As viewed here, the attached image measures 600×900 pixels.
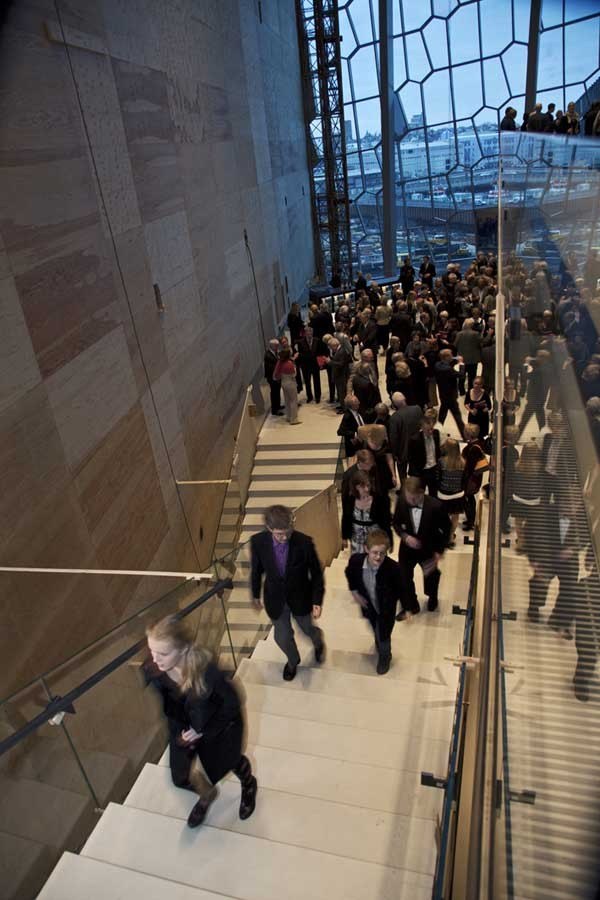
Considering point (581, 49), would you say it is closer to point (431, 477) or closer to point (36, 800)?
point (431, 477)

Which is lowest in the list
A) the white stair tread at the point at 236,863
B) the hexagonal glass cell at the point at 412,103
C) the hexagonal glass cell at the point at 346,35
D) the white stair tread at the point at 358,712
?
the white stair tread at the point at 358,712

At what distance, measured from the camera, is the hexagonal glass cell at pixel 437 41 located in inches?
802

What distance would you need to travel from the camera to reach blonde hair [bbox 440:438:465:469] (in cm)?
571

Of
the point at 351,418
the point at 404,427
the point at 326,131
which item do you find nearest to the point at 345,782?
the point at 404,427

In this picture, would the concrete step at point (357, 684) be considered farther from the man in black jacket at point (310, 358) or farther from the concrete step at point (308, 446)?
the man in black jacket at point (310, 358)

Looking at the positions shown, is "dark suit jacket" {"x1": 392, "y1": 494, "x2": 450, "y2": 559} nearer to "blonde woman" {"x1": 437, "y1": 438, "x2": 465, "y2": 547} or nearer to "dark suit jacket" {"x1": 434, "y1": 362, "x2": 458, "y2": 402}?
"blonde woman" {"x1": 437, "y1": 438, "x2": 465, "y2": 547}

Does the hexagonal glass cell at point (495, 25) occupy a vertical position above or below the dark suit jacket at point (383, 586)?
above

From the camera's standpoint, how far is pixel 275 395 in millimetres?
11070

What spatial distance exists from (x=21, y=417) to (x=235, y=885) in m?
3.35

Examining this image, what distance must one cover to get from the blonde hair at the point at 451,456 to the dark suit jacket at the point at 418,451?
0.46m

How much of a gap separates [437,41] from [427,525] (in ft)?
72.3

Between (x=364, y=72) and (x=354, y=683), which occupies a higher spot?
(x=364, y=72)

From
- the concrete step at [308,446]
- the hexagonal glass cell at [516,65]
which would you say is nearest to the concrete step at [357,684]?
the concrete step at [308,446]

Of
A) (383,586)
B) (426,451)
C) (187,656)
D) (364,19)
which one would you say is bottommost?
(426,451)
